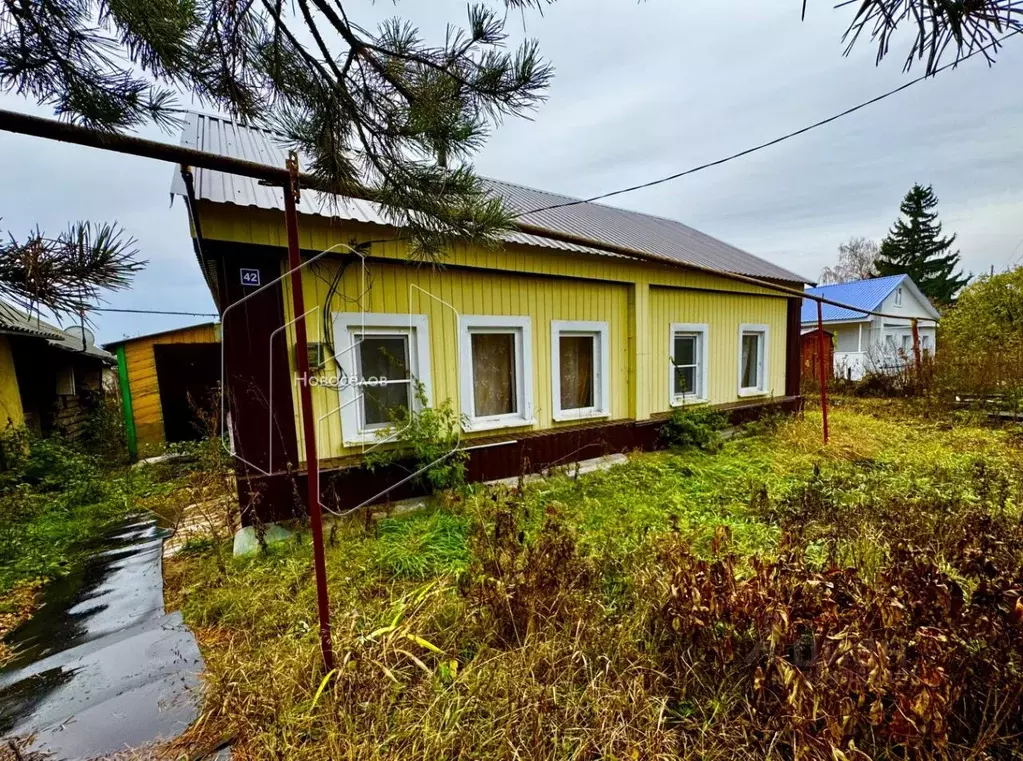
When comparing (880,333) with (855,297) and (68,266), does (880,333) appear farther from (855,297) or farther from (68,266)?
(68,266)

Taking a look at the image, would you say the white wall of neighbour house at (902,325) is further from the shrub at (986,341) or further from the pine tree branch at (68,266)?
the pine tree branch at (68,266)

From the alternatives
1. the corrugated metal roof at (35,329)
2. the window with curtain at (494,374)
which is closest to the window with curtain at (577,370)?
the window with curtain at (494,374)

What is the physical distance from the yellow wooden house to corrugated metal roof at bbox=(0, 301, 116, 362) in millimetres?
914

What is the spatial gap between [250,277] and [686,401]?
568 cm

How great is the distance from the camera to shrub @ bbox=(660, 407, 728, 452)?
5855mm

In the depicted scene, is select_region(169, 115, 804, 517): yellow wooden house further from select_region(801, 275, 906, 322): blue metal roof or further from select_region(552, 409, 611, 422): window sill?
select_region(801, 275, 906, 322): blue metal roof

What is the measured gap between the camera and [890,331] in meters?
16.4

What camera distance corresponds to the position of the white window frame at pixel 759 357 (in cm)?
702

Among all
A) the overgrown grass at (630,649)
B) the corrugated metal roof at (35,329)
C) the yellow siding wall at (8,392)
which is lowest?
the overgrown grass at (630,649)

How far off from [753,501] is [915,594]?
2173 millimetres

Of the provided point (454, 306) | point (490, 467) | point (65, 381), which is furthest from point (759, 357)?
point (65, 381)

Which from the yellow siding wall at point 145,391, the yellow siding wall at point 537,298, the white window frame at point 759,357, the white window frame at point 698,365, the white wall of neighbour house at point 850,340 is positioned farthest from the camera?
the white wall of neighbour house at point 850,340

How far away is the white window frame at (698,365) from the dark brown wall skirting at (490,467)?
493 millimetres

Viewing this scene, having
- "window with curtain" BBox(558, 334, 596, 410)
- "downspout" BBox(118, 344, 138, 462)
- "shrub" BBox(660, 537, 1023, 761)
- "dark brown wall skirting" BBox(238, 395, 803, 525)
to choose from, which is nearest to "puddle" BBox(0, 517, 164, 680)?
A: "dark brown wall skirting" BBox(238, 395, 803, 525)
